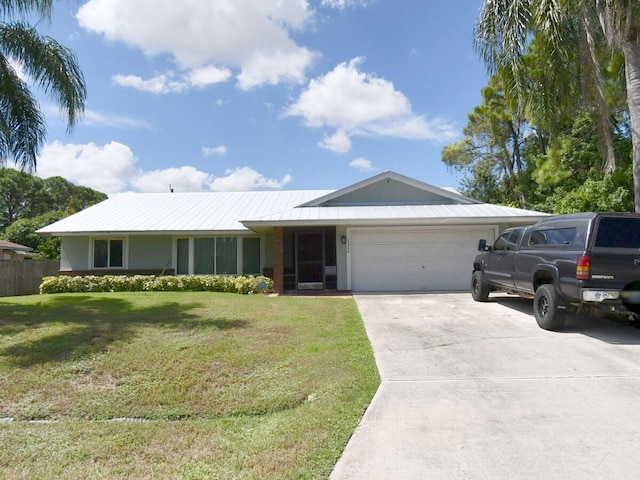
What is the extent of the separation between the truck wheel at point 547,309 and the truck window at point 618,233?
46.8 inches

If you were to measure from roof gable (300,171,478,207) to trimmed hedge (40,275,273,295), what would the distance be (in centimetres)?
407

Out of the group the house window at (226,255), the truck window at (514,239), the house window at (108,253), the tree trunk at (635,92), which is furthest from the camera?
the house window at (108,253)

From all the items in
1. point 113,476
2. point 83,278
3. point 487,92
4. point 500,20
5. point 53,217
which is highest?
point 487,92

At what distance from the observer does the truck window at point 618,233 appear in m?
7.18

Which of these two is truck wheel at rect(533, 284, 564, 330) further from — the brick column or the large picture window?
the large picture window

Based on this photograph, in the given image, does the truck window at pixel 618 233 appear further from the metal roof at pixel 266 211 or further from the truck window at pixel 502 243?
the metal roof at pixel 266 211

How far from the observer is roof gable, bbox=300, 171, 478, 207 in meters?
16.5

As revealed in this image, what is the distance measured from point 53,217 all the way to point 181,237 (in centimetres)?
2950

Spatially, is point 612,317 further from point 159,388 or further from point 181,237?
point 181,237

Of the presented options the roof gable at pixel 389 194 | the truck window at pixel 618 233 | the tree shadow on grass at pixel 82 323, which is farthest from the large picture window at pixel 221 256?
the truck window at pixel 618 233

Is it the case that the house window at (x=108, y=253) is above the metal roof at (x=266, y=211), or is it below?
below

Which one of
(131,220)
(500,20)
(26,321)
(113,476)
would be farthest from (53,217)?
(113,476)

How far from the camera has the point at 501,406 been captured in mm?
4527

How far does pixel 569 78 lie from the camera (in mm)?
12531
